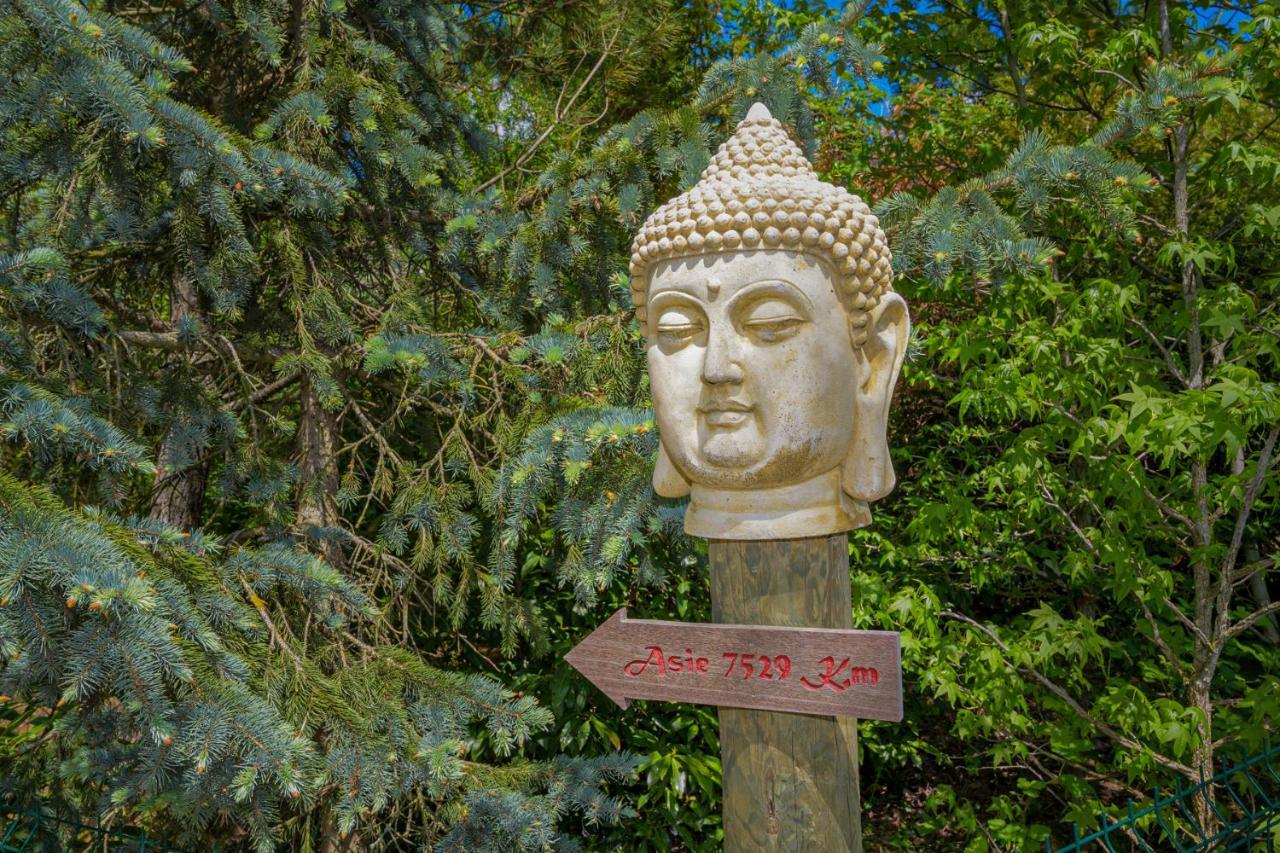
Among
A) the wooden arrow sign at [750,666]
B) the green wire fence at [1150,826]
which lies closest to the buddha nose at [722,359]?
the wooden arrow sign at [750,666]

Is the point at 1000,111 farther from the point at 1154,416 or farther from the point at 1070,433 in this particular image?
the point at 1154,416

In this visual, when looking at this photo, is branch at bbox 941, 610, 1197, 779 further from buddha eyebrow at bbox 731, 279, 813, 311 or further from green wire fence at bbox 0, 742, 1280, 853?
buddha eyebrow at bbox 731, 279, 813, 311

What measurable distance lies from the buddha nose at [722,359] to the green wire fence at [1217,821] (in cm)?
147

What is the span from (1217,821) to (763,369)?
2.45m

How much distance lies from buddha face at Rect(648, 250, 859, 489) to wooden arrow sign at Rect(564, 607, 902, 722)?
1.06 feet

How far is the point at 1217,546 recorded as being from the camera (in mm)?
3152

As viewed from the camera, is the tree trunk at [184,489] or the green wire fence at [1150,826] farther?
the tree trunk at [184,489]

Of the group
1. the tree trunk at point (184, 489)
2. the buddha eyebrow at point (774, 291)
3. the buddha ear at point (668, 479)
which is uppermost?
the tree trunk at point (184, 489)

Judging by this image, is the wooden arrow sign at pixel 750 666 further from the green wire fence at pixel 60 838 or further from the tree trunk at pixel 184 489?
the tree trunk at pixel 184 489

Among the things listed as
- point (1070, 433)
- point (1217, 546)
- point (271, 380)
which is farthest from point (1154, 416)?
point (271, 380)

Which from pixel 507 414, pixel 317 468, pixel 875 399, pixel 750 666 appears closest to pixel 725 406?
pixel 875 399

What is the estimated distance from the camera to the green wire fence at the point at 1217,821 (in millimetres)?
2619

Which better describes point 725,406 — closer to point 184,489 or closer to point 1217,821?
point 1217,821

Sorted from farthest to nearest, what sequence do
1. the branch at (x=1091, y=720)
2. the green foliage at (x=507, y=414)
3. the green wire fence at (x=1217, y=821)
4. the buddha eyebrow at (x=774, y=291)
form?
the branch at (x=1091, y=720), the green wire fence at (x=1217, y=821), the green foliage at (x=507, y=414), the buddha eyebrow at (x=774, y=291)
